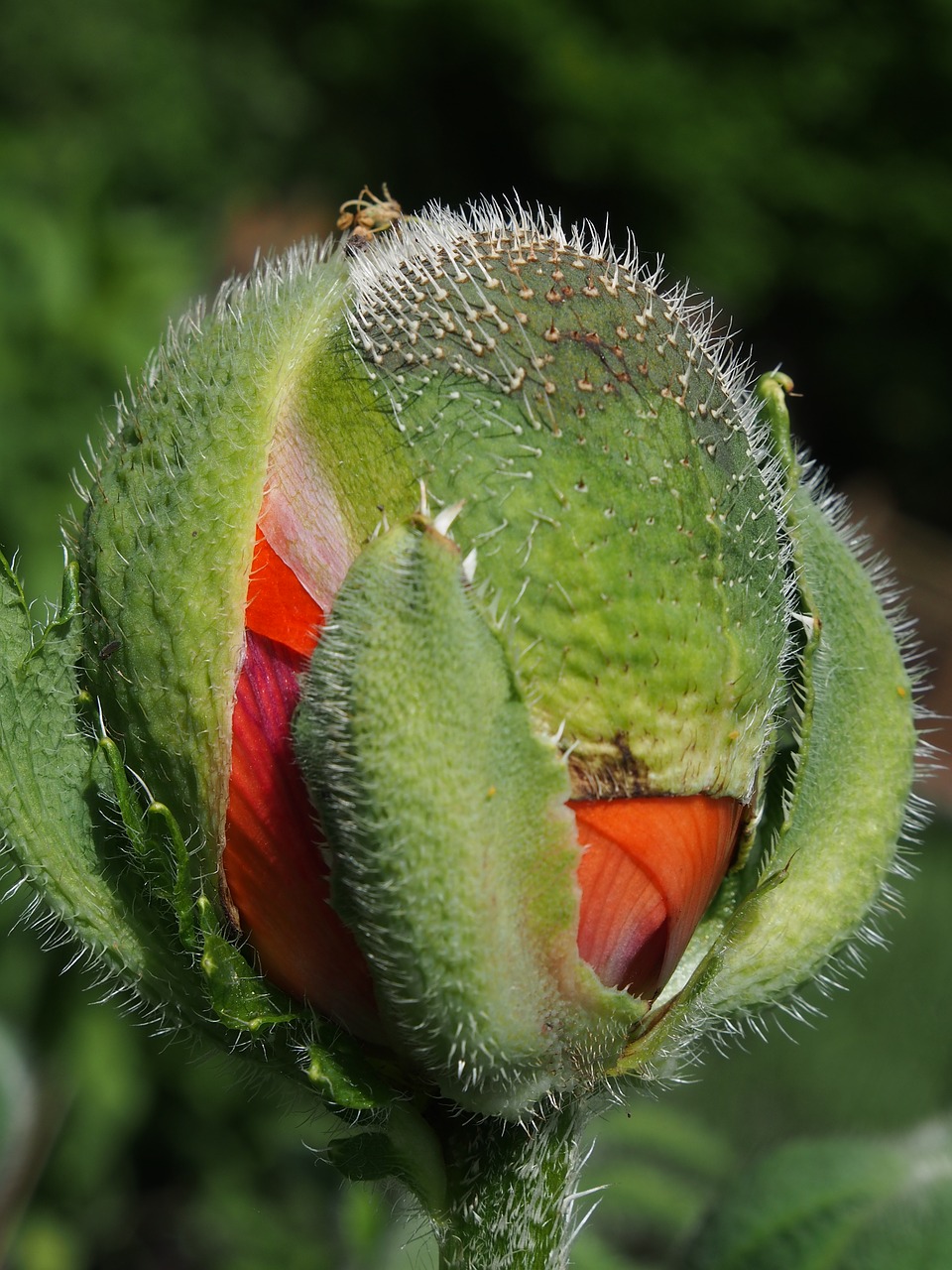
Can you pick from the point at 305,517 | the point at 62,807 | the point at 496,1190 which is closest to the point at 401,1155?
the point at 496,1190

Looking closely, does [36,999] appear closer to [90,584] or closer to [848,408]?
[90,584]

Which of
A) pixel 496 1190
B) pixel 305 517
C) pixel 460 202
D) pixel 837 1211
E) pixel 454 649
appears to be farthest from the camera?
pixel 460 202

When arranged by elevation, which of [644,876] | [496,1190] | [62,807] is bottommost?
[496,1190]

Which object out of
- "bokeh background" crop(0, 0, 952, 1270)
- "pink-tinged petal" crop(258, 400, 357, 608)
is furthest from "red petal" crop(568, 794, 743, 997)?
"bokeh background" crop(0, 0, 952, 1270)

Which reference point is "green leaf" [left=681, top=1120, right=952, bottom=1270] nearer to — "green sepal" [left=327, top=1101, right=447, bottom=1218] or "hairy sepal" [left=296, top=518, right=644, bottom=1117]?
"green sepal" [left=327, top=1101, right=447, bottom=1218]

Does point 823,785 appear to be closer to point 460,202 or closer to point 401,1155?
point 401,1155

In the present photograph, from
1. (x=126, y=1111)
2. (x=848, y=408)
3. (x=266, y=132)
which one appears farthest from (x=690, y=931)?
(x=848, y=408)
